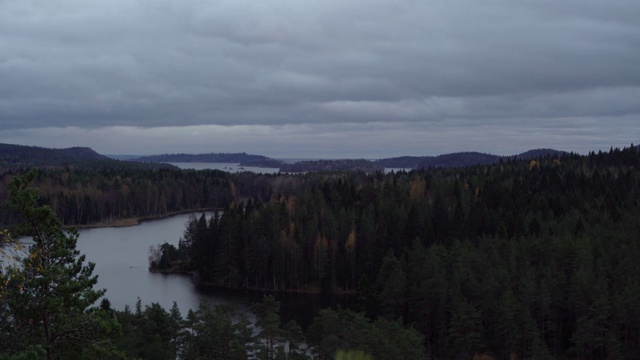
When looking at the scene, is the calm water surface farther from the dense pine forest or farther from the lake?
A: the dense pine forest

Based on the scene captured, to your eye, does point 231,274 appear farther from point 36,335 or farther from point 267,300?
point 36,335

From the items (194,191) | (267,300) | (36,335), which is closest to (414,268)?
(267,300)

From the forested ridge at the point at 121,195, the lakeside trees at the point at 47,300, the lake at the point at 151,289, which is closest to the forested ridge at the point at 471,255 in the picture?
the lake at the point at 151,289

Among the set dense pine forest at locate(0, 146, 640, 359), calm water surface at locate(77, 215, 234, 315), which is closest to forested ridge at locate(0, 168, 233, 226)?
dense pine forest at locate(0, 146, 640, 359)

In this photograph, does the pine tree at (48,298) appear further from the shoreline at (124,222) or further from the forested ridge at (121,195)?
the shoreline at (124,222)

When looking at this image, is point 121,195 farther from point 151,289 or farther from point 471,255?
point 471,255
